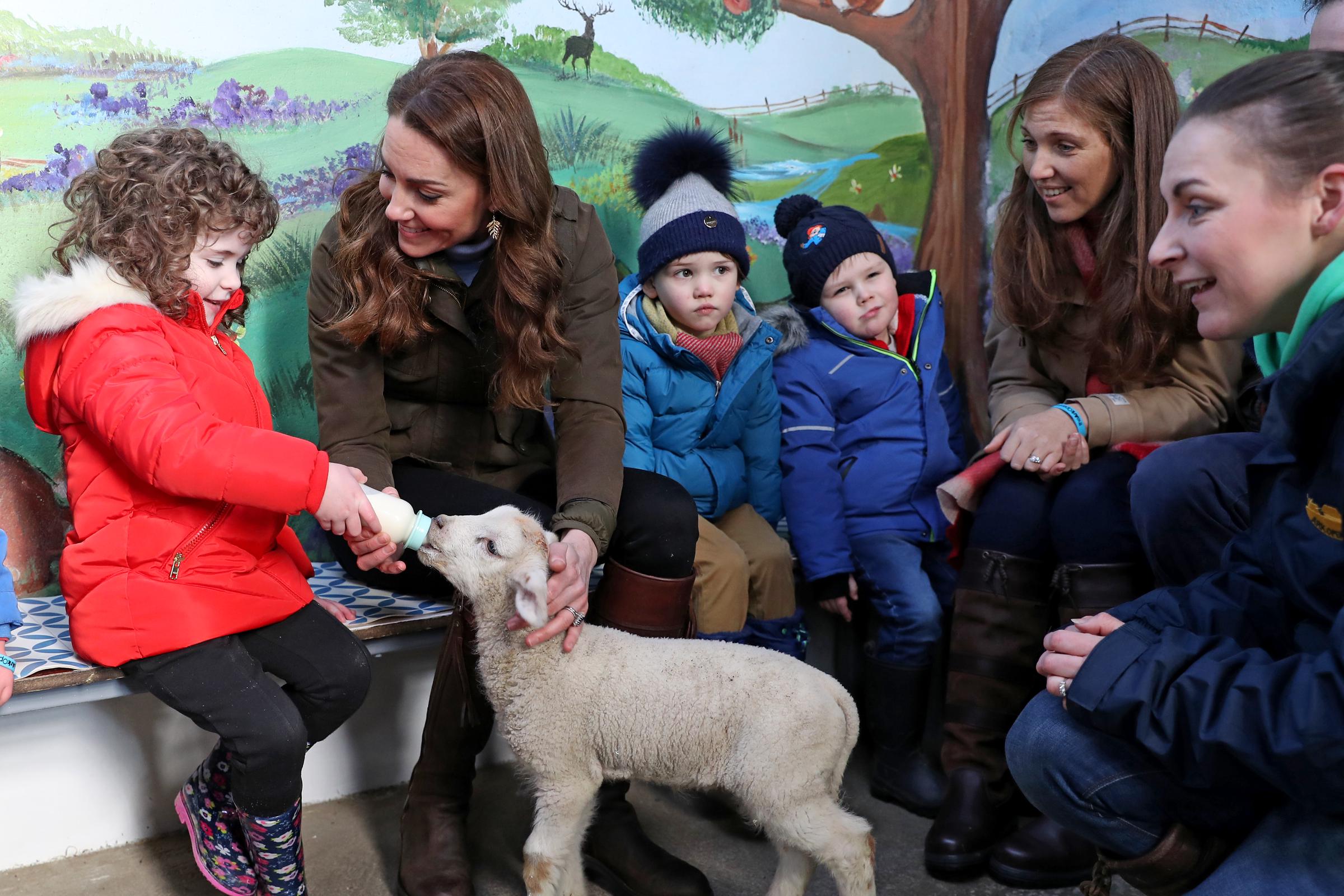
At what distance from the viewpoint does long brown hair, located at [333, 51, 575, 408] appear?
7.52 ft

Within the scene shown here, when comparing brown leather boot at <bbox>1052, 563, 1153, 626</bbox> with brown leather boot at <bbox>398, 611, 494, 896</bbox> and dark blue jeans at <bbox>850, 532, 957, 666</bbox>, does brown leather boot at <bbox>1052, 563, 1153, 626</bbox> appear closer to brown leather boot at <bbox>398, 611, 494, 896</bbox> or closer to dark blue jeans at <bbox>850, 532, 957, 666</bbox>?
dark blue jeans at <bbox>850, 532, 957, 666</bbox>

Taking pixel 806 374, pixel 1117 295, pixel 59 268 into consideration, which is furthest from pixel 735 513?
pixel 59 268

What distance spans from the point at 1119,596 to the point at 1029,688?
0.32 meters

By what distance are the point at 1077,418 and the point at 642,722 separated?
1.32 meters

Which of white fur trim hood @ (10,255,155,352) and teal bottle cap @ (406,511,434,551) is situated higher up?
white fur trim hood @ (10,255,155,352)

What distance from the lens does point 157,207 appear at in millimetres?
2125

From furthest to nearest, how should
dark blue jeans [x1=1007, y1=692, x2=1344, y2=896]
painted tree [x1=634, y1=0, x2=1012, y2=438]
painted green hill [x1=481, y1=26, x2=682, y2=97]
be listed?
painted tree [x1=634, y1=0, x2=1012, y2=438] → painted green hill [x1=481, y1=26, x2=682, y2=97] → dark blue jeans [x1=1007, y1=692, x2=1344, y2=896]

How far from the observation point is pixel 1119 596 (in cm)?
246

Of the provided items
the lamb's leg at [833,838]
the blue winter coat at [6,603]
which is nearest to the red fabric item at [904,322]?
the lamb's leg at [833,838]

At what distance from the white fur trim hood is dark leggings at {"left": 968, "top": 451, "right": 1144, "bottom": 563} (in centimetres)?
196

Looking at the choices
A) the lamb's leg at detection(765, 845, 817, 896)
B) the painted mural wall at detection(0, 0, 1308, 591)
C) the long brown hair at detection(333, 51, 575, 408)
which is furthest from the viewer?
the painted mural wall at detection(0, 0, 1308, 591)

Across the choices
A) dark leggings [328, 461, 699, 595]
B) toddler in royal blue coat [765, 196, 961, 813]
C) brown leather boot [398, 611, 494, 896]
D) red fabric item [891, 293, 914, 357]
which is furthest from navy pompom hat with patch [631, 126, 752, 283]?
brown leather boot [398, 611, 494, 896]

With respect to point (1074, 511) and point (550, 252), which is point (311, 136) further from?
point (1074, 511)

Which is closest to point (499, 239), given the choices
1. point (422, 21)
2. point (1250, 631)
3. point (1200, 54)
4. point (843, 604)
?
point (422, 21)
